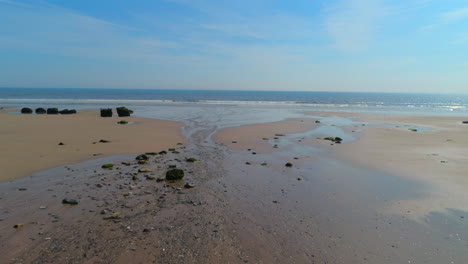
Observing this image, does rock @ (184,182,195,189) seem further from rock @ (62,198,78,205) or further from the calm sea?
the calm sea

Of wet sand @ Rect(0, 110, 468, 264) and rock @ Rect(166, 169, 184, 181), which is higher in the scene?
rock @ Rect(166, 169, 184, 181)

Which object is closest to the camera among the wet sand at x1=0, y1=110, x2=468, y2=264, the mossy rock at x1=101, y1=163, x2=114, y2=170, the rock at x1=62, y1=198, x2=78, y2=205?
the wet sand at x1=0, y1=110, x2=468, y2=264

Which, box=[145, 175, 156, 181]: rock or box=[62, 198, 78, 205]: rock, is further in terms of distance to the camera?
box=[145, 175, 156, 181]: rock

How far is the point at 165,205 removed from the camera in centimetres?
775

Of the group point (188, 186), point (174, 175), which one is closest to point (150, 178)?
point (174, 175)

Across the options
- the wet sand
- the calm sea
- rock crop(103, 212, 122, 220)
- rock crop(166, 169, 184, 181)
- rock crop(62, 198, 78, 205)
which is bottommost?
the wet sand

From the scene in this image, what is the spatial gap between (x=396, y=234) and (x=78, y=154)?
12835 mm

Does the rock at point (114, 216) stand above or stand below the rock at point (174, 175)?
below

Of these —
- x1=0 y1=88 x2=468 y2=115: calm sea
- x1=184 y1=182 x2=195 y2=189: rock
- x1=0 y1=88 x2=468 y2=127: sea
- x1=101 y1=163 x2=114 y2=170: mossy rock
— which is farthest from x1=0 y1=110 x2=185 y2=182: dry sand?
x1=0 y1=88 x2=468 y2=115: calm sea

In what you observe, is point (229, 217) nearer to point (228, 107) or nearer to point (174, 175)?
point (174, 175)

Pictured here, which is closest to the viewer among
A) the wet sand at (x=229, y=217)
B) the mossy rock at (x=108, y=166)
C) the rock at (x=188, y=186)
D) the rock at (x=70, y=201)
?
the wet sand at (x=229, y=217)

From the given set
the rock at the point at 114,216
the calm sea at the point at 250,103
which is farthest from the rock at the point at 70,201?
the calm sea at the point at 250,103

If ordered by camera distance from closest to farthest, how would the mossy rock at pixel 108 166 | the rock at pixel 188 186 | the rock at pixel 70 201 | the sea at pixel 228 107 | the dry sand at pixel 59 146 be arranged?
the rock at pixel 70 201, the rock at pixel 188 186, the mossy rock at pixel 108 166, the dry sand at pixel 59 146, the sea at pixel 228 107

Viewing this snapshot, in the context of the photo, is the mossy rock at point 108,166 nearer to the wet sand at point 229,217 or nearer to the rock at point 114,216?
the wet sand at point 229,217
